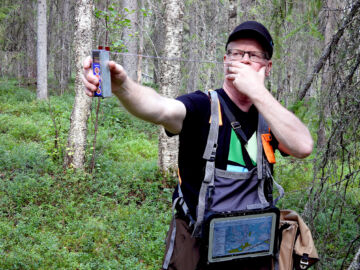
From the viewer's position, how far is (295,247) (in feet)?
7.40

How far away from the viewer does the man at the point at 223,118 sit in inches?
69.4

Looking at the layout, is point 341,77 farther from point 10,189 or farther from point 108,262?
point 10,189

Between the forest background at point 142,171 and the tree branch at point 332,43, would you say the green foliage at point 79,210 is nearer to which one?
the forest background at point 142,171

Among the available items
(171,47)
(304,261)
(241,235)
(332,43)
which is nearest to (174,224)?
(241,235)

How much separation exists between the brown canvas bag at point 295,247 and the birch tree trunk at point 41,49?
628 inches

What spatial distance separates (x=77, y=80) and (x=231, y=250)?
6239mm

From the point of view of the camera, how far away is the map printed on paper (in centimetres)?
195

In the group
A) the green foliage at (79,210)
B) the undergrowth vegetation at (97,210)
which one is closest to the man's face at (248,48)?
the undergrowth vegetation at (97,210)

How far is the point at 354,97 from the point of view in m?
3.22

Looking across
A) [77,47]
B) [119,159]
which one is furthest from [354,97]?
[119,159]

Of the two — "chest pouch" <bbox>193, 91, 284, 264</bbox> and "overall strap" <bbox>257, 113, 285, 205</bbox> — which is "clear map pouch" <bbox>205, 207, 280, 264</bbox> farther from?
"overall strap" <bbox>257, 113, 285, 205</bbox>

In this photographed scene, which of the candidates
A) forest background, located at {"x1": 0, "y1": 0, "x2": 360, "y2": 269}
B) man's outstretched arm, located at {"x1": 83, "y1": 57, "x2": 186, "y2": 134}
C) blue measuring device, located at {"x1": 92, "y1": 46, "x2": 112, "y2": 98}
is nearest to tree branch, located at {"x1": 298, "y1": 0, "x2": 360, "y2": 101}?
forest background, located at {"x1": 0, "y1": 0, "x2": 360, "y2": 269}

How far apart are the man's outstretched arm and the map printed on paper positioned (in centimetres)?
60

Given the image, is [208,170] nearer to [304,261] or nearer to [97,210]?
[304,261]
